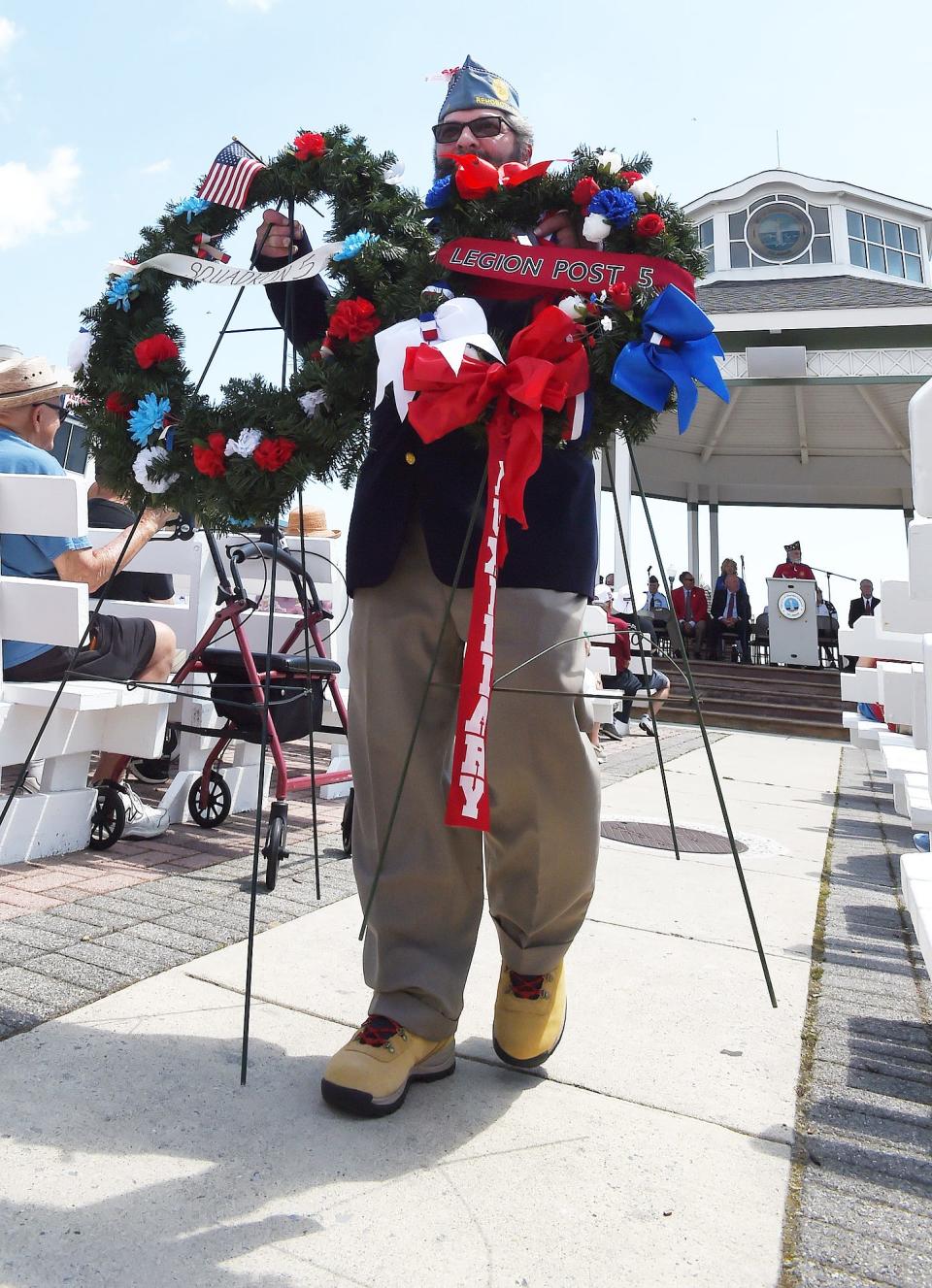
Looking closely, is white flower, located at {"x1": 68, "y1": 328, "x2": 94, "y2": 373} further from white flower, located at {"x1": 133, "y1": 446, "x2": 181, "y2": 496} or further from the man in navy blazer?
the man in navy blazer

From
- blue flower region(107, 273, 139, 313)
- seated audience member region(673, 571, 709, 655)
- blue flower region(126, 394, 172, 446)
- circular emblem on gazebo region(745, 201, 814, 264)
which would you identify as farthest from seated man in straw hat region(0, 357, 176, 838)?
circular emblem on gazebo region(745, 201, 814, 264)

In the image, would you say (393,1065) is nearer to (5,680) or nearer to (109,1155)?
(109,1155)

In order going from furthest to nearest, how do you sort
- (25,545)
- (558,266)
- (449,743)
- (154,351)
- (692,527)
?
(692,527)
(25,545)
(154,351)
(449,743)
(558,266)

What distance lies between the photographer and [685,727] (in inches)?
385

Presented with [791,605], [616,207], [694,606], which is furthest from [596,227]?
[694,606]

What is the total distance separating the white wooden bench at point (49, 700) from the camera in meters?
2.89

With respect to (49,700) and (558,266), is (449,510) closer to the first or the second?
(558,266)

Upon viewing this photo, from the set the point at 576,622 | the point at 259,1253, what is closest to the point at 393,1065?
the point at 259,1253

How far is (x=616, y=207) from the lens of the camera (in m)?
1.68

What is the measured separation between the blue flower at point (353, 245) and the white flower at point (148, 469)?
0.53 m

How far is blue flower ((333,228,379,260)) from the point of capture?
1.81 meters

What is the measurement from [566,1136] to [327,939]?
1003 mm

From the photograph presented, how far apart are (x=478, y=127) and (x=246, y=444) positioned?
0.80 meters

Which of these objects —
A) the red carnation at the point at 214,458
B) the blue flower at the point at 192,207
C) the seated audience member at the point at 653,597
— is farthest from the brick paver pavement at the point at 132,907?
the seated audience member at the point at 653,597
